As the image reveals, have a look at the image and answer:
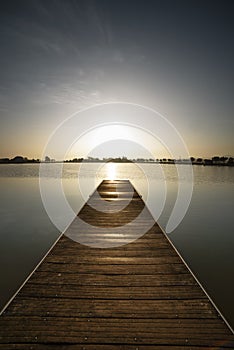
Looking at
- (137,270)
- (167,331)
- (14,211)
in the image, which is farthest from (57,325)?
(14,211)

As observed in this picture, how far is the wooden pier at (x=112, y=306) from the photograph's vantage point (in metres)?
2.78

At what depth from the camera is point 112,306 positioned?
340 cm

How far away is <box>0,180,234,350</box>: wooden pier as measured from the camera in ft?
9.12

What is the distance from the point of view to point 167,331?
2932mm

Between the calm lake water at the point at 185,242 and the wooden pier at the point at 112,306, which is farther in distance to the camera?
the calm lake water at the point at 185,242

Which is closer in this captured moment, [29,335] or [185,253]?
[29,335]

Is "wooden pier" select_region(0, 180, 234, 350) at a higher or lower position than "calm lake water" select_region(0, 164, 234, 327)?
higher

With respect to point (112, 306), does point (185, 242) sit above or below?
below

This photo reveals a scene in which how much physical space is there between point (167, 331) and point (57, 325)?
53.1 inches

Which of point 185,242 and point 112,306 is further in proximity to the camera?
Answer: point 185,242

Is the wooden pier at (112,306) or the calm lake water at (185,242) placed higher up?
the wooden pier at (112,306)

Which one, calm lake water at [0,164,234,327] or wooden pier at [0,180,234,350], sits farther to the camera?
calm lake water at [0,164,234,327]

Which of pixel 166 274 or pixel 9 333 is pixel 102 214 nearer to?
pixel 166 274

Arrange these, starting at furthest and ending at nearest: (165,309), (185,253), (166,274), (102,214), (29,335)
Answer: (102,214)
(185,253)
(166,274)
(165,309)
(29,335)
